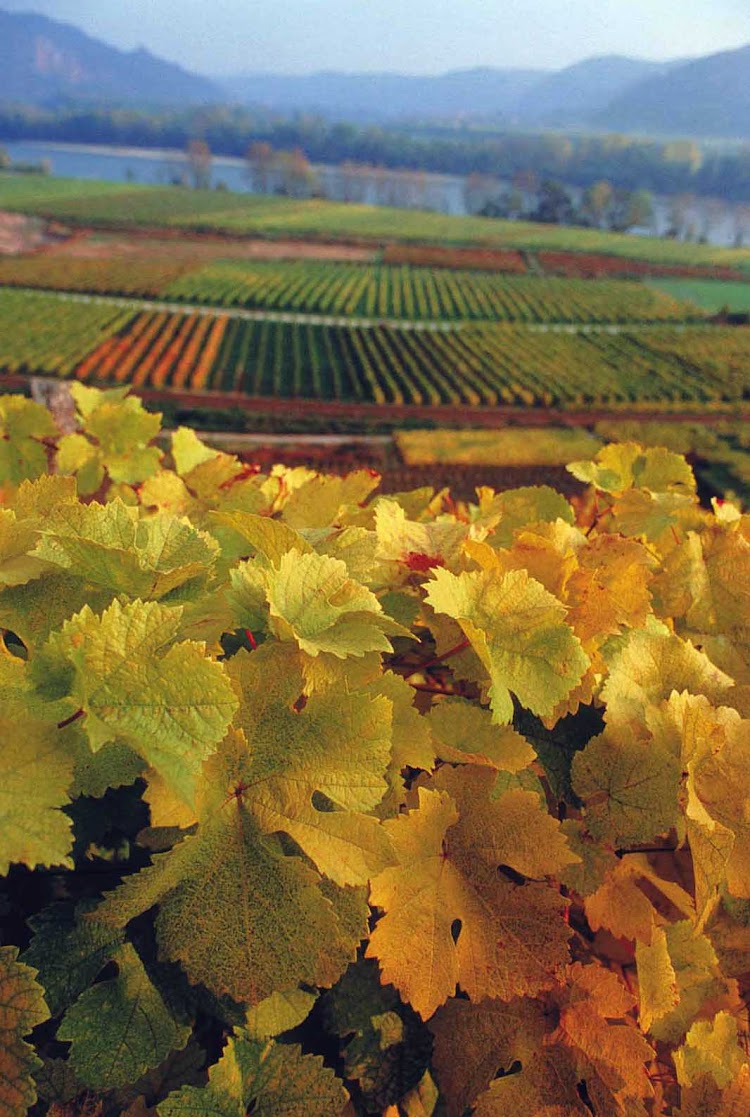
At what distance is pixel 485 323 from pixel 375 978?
46.6m

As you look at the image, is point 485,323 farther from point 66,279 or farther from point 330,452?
point 66,279

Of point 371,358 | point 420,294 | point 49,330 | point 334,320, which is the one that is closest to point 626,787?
point 371,358

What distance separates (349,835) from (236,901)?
19 centimetres

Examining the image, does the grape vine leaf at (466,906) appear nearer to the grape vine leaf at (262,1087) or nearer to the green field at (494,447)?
the grape vine leaf at (262,1087)

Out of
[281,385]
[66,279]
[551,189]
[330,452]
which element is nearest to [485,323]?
[281,385]

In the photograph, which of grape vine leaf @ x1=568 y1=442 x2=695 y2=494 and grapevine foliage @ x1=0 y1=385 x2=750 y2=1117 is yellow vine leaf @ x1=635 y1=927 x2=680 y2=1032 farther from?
grape vine leaf @ x1=568 y1=442 x2=695 y2=494

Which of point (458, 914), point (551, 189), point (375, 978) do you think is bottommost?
point (375, 978)

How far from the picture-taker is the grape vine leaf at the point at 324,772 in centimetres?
99

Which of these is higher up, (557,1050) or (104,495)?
(104,495)

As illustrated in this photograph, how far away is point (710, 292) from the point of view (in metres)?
56.8

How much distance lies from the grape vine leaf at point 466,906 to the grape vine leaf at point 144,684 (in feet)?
1.29

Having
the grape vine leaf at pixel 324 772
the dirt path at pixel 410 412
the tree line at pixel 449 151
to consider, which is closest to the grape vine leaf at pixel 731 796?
the grape vine leaf at pixel 324 772

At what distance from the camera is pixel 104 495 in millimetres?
2303

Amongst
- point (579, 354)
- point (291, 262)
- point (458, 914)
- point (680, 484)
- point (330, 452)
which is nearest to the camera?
point (458, 914)
